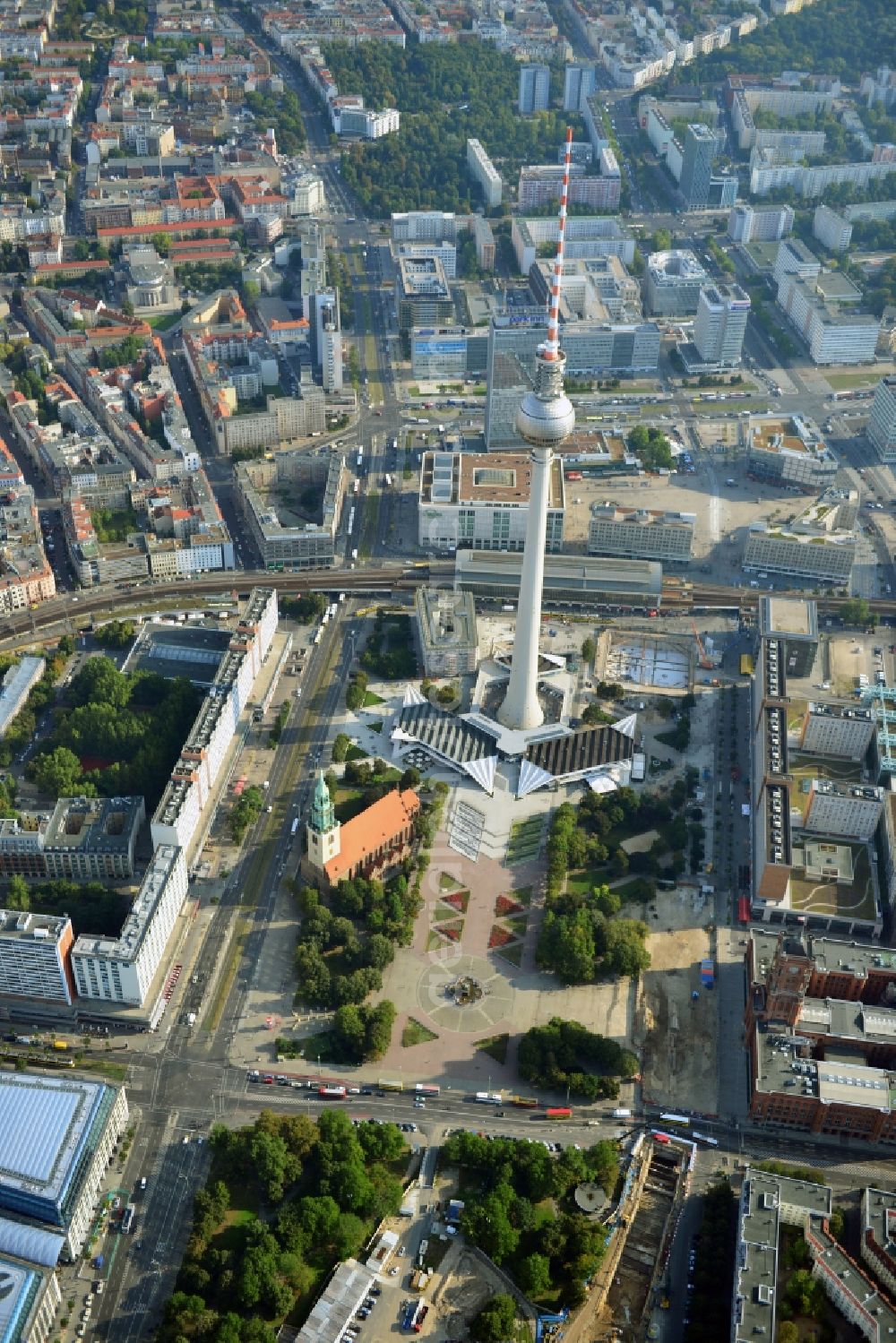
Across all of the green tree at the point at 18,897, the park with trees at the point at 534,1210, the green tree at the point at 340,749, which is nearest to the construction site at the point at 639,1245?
the park with trees at the point at 534,1210

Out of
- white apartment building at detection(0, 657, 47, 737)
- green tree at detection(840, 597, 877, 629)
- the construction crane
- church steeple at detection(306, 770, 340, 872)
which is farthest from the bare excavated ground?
white apartment building at detection(0, 657, 47, 737)

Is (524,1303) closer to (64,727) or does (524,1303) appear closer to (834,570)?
(64,727)

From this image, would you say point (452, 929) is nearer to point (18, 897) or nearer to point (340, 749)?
point (340, 749)

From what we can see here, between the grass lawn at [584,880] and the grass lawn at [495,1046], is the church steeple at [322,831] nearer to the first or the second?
the grass lawn at [495,1046]

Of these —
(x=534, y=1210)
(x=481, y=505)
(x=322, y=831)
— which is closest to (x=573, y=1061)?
(x=534, y=1210)

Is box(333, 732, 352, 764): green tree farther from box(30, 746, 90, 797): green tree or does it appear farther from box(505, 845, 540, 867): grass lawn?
box(30, 746, 90, 797): green tree

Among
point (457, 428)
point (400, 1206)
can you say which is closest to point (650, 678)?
point (457, 428)
